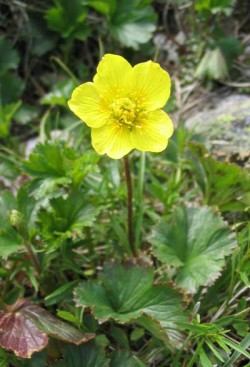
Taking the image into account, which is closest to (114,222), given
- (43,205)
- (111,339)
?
(43,205)

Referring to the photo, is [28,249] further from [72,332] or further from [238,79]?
[238,79]

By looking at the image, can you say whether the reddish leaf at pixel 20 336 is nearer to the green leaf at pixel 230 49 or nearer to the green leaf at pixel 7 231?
the green leaf at pixel 7 231

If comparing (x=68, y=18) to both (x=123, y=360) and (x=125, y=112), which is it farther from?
(x=123, y=360)

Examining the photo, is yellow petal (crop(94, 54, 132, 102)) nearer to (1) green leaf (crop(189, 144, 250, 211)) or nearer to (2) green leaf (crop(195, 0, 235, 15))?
(1) green leaf (crop(189, 144, 250, 211))

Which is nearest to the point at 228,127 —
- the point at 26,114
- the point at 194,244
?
the point at 194,244

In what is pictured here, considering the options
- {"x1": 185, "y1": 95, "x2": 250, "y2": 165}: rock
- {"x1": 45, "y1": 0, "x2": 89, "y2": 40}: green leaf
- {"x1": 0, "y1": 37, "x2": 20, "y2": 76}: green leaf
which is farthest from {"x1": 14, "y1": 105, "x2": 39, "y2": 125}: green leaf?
{"x1": 185, "y1": 95, "x2": 250, "y2": 165}: rock
